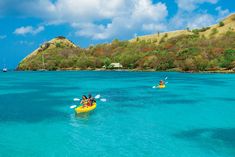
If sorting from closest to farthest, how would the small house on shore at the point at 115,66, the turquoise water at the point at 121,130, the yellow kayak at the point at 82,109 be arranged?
the turquoise water at the point at 121,130 → the yellow kayak at the point at 82,109 → the small house on shore at the point at 115,66

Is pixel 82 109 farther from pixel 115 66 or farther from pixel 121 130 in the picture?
pixel 115 66

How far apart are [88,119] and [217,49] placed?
461ft

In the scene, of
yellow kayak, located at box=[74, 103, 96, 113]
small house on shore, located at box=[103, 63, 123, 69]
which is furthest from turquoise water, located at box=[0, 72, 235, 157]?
small house on shore, located at box=[103, 63, 123, 69]

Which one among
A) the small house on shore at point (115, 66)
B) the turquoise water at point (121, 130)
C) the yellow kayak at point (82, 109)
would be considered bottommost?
the turquoise water at point (121, 130)

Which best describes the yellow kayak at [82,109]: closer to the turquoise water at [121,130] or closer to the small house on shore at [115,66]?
the turquoise water at [121,130]

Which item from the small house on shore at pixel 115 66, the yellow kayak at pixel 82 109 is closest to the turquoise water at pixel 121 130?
the yellow kayak at pixel 82 109

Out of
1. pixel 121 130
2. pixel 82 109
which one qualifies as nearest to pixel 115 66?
pixel 82 109

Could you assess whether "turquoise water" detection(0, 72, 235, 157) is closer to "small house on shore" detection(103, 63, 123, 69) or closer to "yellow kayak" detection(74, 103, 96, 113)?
"yellow kayak" detection(74, 103, 96, 113)

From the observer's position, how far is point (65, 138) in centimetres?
3175

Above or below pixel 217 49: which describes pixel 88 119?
below

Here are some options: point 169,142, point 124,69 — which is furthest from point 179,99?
point 124,69

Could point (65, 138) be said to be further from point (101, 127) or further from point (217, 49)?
point (217, 49)

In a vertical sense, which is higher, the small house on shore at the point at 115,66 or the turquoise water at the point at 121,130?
the small house on shore at the point at 115,66

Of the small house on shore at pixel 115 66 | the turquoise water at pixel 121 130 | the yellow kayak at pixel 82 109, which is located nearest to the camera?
the turquoise water at pixel 121 130
